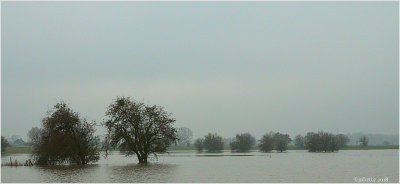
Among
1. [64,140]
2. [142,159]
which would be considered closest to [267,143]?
[142,159]

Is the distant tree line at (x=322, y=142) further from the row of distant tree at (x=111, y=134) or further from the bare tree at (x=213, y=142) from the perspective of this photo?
the row of distant tree at (x=111, y=134)

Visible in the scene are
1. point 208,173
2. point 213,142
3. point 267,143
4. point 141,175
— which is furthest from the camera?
point 213,142

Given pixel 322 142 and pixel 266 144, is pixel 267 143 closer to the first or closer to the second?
pixel 266 144

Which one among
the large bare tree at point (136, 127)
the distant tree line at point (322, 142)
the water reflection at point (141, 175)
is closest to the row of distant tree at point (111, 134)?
the large bare tree at point (136, 127)

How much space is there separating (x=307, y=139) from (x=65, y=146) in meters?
92.0

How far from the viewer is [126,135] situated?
56.5 m

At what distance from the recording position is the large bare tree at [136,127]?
56.2 m

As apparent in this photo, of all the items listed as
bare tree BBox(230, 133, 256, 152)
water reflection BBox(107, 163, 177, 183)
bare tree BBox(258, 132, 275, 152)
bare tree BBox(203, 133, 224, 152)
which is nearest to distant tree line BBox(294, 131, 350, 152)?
bare tree BBox(258, 132, 275, 152)

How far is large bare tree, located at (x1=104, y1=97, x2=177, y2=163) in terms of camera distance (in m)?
56.2

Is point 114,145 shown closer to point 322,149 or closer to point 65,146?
point 65,146

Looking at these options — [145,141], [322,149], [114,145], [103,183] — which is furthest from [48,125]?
[322,149]

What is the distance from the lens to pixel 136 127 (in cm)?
5656

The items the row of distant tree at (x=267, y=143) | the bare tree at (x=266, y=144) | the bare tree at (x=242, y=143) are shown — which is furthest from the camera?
the bare tree at (x=242, y=143)

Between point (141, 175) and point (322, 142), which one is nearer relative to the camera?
point (141, 175)
